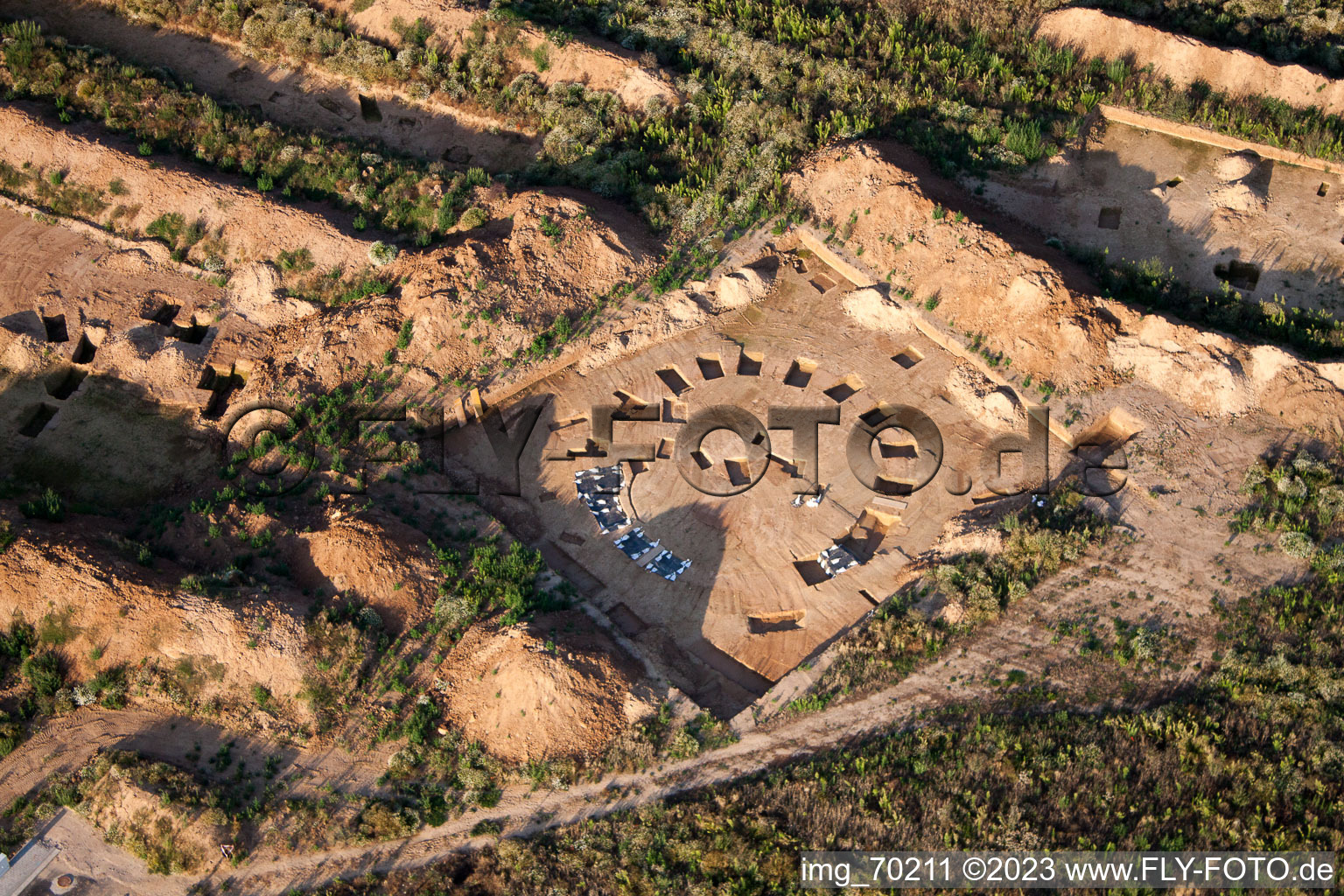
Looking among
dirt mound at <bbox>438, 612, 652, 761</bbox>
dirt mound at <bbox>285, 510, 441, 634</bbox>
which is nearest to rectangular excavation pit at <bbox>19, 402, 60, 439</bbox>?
dirt mound at <bbox>285, 510, 441, 634</bbox>

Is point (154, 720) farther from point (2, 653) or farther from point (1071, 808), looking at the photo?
point (1071, 808)

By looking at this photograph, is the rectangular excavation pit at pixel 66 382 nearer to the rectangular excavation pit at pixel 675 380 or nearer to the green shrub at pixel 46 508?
the green shrub at pixel 46 508

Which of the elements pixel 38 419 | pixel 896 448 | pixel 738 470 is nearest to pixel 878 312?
pixel 896 448

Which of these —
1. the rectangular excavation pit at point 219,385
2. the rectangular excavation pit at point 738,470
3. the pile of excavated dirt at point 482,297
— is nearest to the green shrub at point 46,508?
the rectangular excavation pit at point 219,385

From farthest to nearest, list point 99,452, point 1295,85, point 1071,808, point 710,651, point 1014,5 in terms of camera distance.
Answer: point 1014,5 < point 1295,85 < point 99,452 < point 710,651 < point 1071,808

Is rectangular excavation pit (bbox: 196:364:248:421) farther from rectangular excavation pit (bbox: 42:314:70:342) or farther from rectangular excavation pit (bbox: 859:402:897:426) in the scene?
rectangular excavation pit (bbox: 859:402:897:426)

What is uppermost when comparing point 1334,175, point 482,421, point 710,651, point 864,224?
point 1334,175

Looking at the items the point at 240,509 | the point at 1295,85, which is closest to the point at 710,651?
the point at 240,509
